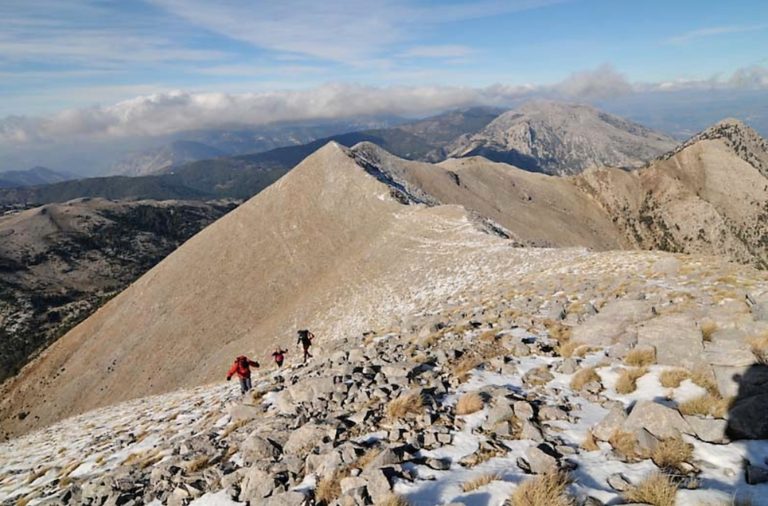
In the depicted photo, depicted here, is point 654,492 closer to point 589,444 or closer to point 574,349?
point 589,444

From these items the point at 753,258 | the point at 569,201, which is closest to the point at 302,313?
the point at 569,201

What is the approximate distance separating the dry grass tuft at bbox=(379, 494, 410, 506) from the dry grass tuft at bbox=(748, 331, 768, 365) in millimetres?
9177

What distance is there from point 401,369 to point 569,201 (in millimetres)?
185646

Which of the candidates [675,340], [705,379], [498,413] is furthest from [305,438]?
[675,340]

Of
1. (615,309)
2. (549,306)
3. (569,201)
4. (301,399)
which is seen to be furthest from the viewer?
(569,201)

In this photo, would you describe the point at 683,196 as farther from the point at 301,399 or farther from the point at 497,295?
the point at 301,399

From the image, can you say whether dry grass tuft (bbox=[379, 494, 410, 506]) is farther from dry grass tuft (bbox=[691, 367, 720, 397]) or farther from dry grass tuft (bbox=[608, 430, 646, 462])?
dry grass tuft (bbox=[691, 367, 720, 397])

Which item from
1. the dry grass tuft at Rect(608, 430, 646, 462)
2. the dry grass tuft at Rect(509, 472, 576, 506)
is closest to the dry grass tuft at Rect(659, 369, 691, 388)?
the dry grass tuft at Rect(608, 430, 646, 462)

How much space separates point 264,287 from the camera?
64312mm

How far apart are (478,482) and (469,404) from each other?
3.30 metres

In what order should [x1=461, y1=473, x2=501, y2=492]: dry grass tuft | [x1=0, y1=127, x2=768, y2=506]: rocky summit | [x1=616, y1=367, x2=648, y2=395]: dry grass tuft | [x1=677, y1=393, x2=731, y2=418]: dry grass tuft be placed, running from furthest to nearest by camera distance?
[x1=616, y1=367, x2=648, y2=395]: dry grass tuft
[x1=677, y1=393, x2=731, y2=418]: dry grass tuft
[x1=0, y1=127, x2=768, y2=506]: rocky summit
[x1=461, y1=473, x2=501, y2=492]: dry grass tuft

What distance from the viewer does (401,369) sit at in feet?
45.8

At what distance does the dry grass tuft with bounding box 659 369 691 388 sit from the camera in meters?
10.9

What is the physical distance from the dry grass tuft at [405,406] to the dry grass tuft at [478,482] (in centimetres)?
323
